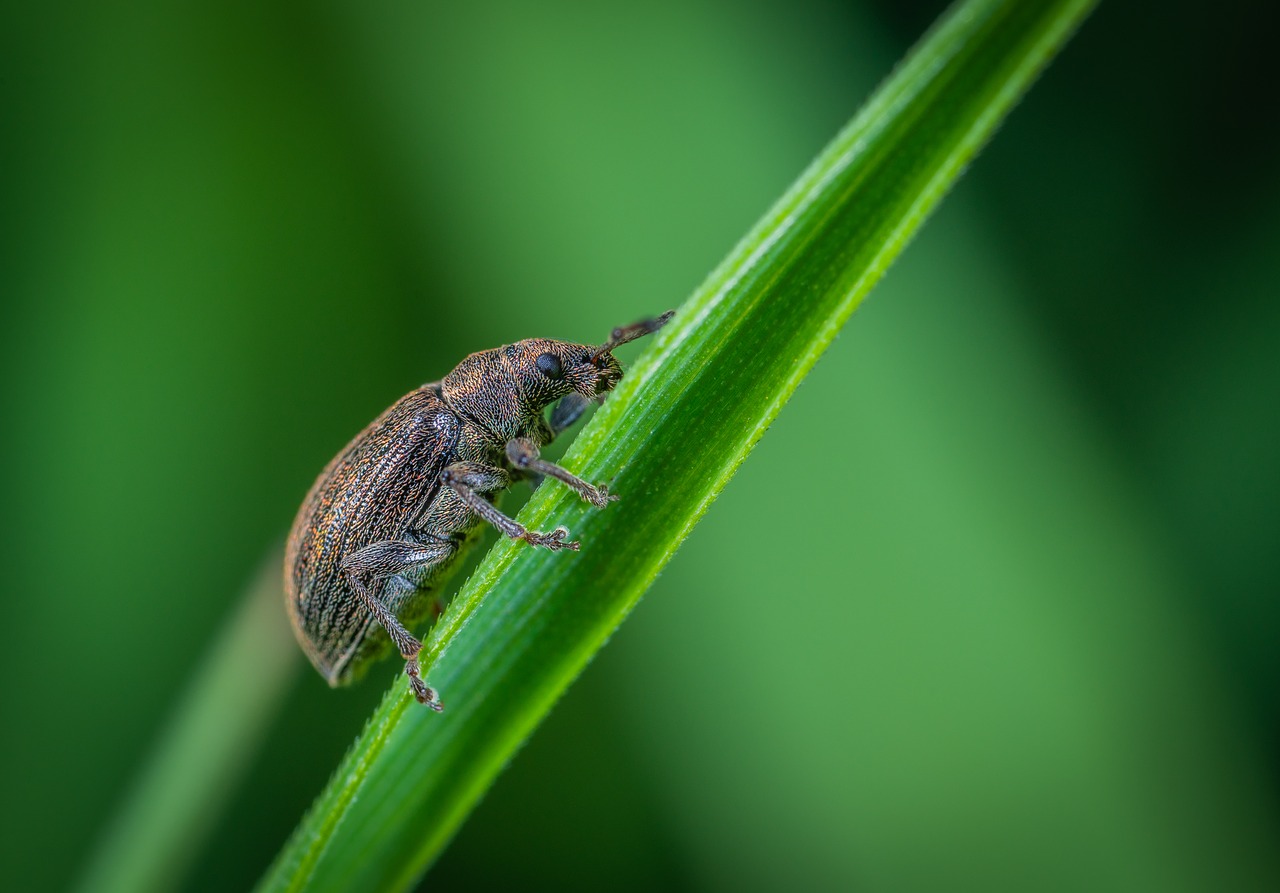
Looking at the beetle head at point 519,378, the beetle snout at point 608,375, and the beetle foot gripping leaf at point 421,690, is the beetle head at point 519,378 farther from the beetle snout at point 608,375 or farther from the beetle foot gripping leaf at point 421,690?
the beetle foot gripping leaf at point 421,690

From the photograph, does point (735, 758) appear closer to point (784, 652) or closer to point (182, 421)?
point (784, 652)

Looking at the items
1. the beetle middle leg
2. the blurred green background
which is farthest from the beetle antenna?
the beetle middle leg

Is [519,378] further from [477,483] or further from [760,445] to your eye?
[760,445]

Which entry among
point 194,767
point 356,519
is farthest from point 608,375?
point 194,767

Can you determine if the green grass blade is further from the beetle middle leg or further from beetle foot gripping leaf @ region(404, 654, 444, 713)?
the beetle middle leg

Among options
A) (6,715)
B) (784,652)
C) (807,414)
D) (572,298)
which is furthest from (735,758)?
(6,715)

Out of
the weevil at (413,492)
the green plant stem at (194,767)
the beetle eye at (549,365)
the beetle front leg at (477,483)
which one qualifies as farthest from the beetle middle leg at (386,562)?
the beetle eye at (549,365)
